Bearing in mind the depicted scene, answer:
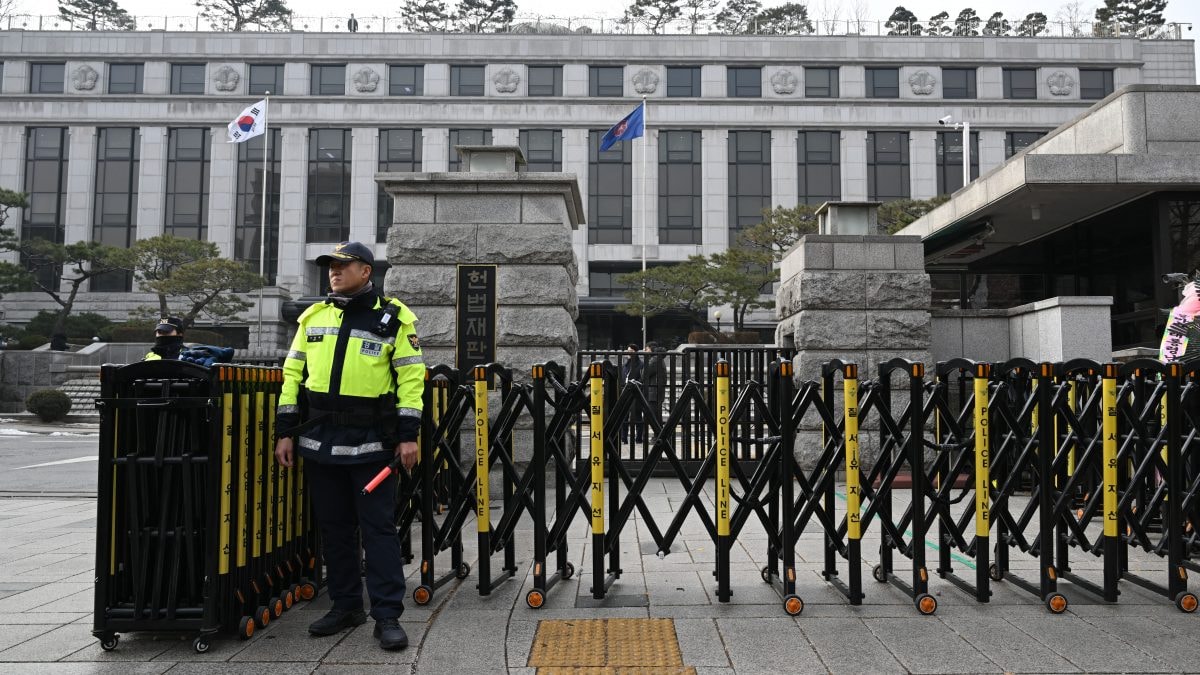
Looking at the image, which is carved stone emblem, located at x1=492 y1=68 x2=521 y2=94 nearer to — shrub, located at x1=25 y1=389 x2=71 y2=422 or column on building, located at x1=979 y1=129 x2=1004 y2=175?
column on building, located at x1=979 y1=129 x2=1004 y2=175

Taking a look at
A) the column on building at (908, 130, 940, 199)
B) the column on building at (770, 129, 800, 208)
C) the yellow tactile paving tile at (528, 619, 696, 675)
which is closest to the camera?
the yellow tactile paving tile at (528, 619, 696, 675)

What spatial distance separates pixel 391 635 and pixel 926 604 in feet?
10.9

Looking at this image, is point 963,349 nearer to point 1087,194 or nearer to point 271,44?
point 1087,194

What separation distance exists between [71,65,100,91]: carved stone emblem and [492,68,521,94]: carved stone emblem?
26.1 m

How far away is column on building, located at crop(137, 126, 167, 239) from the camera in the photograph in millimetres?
47656

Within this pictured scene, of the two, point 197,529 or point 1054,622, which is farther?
point 1054,622

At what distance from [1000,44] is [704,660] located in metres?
54.9

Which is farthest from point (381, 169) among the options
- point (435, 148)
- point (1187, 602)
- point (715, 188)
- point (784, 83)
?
point (1187, 602)

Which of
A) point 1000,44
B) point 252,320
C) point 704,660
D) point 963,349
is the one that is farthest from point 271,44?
point 704,660

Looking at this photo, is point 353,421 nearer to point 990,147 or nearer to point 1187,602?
point 1187,602

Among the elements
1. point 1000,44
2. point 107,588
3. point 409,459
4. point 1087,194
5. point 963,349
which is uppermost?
point 1000,44

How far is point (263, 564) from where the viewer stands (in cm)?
471

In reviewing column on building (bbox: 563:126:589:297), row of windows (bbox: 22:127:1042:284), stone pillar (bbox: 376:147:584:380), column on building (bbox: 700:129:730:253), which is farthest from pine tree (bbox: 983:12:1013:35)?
stone pillar (bbox: 376:147:584:380)

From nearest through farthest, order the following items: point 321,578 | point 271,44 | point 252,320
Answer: point 321,578, point 252,320, point 271,44
